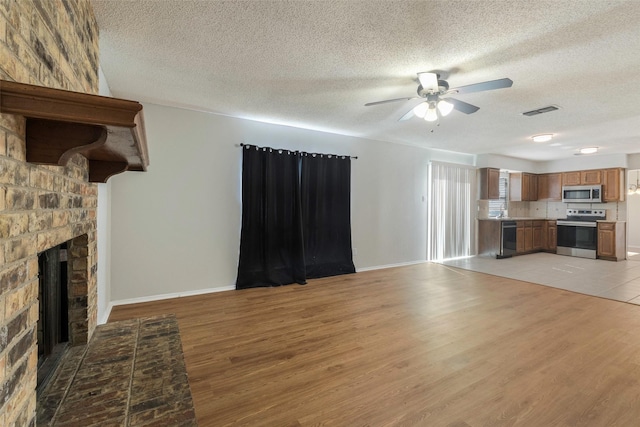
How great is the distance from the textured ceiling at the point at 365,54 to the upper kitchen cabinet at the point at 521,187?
391 centimetres

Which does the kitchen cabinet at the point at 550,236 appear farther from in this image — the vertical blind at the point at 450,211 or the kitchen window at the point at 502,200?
the vertical blind at the point at 450,211

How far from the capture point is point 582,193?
278 inches

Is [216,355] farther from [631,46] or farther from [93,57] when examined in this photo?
[631,46]

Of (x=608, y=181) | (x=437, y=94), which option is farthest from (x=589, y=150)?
(x=437, y=94)

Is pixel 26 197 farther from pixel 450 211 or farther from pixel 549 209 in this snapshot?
pixel 549 209

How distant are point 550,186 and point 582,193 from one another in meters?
0.86

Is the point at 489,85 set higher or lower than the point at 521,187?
higher

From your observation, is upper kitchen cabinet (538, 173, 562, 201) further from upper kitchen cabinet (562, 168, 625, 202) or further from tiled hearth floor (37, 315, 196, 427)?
tiled hearth floor (37, 315, 196, 427)

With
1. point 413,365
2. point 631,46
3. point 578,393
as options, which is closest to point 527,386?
point 578,393

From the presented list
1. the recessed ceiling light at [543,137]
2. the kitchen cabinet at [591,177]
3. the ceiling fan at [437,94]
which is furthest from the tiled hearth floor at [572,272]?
the ceiling fan at [437,94]

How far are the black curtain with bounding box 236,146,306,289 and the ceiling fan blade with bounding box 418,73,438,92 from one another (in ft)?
7.88

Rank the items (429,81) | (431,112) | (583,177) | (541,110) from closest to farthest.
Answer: (429,81)
(431,112)
(541,110)
(583,177)

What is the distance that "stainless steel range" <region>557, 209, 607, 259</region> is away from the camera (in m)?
6.79

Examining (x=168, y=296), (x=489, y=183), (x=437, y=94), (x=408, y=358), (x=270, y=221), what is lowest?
(x=408, y=358)
